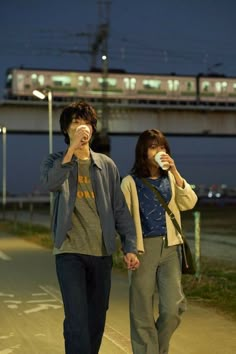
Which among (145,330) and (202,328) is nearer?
(145,330)

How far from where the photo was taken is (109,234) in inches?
174

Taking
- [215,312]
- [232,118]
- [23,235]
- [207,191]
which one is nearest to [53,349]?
[215,312]

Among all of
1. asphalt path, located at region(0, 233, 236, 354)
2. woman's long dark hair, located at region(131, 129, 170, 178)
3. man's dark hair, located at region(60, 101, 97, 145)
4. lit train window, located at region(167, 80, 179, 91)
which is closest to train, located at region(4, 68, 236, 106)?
lit train window, located at region(167, 80, 179, 91)

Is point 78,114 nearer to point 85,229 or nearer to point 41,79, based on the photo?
point 85,229

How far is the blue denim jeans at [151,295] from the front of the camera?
4938 mm

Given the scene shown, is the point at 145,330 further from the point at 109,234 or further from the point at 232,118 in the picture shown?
the point at 232,118

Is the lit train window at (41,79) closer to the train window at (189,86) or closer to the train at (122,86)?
the train at (122,86)

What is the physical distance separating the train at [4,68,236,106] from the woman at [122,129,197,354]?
4248 centimetres

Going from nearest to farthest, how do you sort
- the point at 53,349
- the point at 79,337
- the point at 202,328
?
the point at 79,337 → the point at 53,349 → the point at 202,328

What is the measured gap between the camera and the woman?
4.94 metres

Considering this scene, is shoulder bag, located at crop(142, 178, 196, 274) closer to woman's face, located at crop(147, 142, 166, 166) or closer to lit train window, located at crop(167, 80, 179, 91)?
woman's face, located at crop(147, 142, 166, 166)

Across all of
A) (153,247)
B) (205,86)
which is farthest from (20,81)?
(153,247)

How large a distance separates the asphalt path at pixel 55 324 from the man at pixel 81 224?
1.93 metres

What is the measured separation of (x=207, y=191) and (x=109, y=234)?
88.4m
